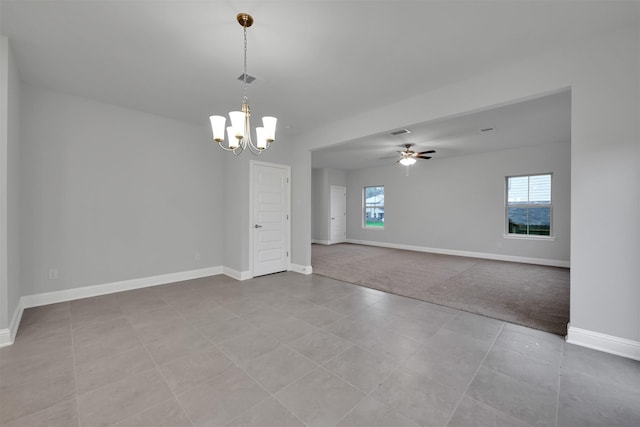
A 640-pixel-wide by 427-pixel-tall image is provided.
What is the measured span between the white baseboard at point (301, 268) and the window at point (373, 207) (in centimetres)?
448

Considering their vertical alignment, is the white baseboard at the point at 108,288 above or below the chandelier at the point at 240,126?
below

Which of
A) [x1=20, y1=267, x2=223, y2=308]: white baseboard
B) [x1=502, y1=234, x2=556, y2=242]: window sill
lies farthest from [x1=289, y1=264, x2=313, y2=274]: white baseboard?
[x1=502, y1=234, x2=556, y2=242]: window sill

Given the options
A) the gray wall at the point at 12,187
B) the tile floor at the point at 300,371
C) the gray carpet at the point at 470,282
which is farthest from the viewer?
the gray carpet at the point at 470,282

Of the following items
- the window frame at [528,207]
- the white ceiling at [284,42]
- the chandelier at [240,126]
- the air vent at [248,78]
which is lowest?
the window frame at [528,207]

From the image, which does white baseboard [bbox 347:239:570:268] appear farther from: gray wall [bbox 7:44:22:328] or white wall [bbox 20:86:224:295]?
gray wall [bbox 7:44:22:328]

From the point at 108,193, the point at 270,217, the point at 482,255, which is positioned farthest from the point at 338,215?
the point at 108,193

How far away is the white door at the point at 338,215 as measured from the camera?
9.35 metres

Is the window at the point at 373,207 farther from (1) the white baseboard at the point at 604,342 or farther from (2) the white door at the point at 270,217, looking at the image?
(1) the white baseboard at the point at 604,342

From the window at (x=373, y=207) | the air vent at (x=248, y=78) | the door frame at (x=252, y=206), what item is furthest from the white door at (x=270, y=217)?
the window at (x=373, y=207)

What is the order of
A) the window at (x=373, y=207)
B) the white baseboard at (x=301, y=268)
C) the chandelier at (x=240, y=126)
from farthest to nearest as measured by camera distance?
the window at (x=373, y=207) → the white baseboard at (x=301, y=268) → the chandelier at (x=240, y=126)

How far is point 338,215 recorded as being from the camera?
9.61 metres

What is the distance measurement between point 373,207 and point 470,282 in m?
5.02

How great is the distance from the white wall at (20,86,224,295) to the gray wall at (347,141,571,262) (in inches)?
220

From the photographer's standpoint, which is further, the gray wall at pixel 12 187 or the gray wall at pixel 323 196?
the gray wall at pixel 323 196
